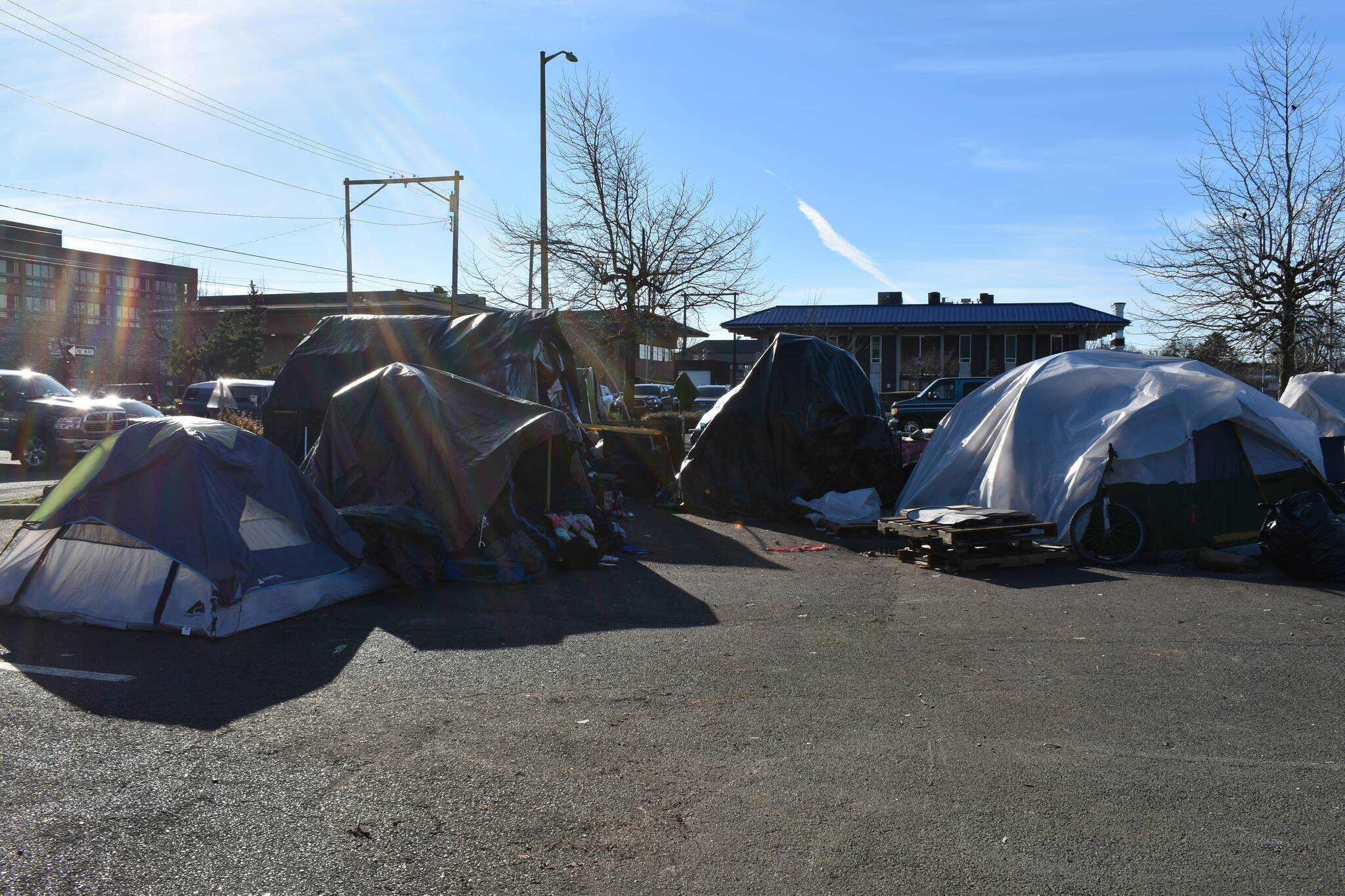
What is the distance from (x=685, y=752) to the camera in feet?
15.2

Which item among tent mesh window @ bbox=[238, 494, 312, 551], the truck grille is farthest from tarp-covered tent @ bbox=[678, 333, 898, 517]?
the truck grille

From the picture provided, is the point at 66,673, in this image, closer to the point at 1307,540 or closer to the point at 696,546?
the point at 696,546

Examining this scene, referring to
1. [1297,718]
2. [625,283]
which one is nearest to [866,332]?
[625,283]

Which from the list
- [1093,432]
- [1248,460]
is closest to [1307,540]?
[1248,460]

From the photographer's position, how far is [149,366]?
207ft

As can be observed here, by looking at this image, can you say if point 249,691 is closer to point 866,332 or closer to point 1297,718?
point 1297,718

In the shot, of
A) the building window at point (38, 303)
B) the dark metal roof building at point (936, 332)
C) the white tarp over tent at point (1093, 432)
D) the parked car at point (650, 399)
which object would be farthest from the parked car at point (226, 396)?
the building window at point (38, 303)

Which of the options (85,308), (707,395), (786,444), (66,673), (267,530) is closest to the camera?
(66,673)

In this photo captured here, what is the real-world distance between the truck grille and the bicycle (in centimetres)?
1683

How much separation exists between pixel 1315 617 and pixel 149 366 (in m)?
69.2

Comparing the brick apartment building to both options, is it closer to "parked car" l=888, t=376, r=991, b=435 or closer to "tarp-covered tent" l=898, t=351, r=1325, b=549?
"parked car" l=888, t=376, r=991, b=435

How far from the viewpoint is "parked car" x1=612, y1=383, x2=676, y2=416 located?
3055 centimetres

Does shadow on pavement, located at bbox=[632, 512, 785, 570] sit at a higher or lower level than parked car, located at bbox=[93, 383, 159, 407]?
lower

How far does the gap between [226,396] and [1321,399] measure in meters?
24.1
